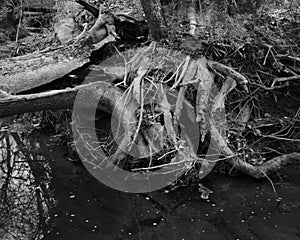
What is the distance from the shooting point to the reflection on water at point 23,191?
422 cm

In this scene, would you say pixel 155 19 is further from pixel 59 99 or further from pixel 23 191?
pixel 23 191

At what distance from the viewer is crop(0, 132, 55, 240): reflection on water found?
422 cm

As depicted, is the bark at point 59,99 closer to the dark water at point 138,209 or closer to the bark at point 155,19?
the dark water at point 138,209

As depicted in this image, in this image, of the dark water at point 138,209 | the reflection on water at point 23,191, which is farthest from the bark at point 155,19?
the reflection on water at point 23,191

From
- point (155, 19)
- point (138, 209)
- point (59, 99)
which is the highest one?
point (155, 19)

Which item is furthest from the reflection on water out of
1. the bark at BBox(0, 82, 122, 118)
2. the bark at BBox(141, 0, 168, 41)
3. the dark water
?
A: the bark at BBox(141, 0, 168, 41)

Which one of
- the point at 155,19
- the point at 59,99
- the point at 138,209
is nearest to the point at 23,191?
the point at 59,99

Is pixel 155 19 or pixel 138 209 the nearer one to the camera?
pixel 138 209

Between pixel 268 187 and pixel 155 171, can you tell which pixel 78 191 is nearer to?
pixel 155 171

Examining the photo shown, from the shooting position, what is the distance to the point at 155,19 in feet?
18.5

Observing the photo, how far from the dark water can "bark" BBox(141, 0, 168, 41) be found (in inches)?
80.9

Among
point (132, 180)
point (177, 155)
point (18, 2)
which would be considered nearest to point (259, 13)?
point (177, 155)

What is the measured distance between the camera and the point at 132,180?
16.7 feet

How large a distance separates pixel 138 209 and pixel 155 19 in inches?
101
